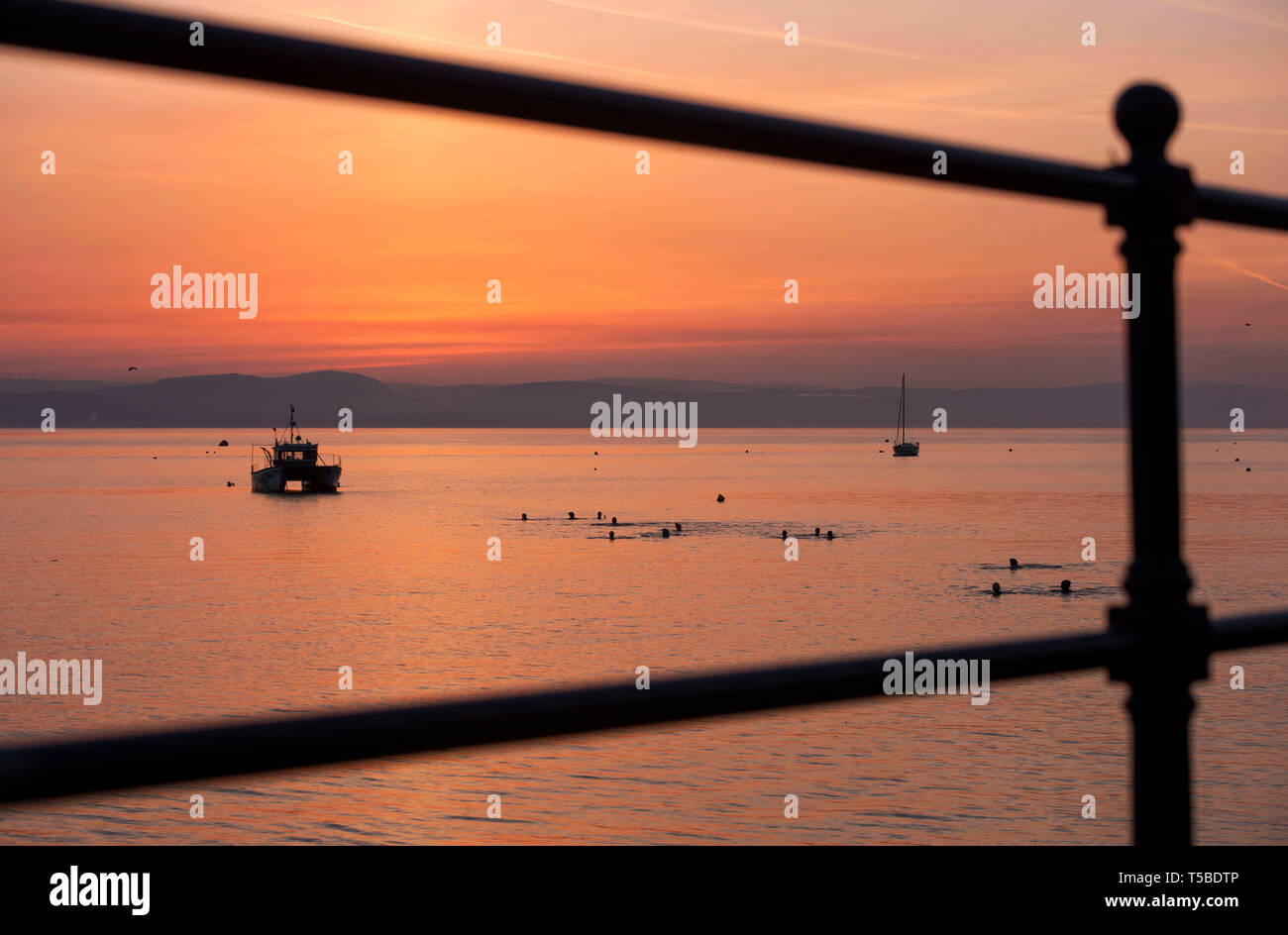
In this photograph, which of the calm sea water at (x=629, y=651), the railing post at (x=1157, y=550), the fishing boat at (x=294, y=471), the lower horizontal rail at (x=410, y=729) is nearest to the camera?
the lower horizontal rail at (x=410, y=729)

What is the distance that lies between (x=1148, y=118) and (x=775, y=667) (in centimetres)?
98

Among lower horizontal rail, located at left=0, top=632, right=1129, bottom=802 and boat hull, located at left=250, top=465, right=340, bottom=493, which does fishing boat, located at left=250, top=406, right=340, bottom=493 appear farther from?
lower horizontal rail, located at left=0, top=632, right=1129, bottom=802

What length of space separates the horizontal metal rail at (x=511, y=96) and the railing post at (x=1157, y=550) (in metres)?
0.08

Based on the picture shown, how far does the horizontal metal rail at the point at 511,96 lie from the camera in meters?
0.98

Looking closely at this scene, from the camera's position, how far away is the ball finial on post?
169 centimetres

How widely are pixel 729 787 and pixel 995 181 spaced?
82.4 feet

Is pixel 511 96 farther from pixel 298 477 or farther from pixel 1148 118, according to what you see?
pixel 298 477

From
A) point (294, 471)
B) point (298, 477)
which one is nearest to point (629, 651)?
point (298, 477)

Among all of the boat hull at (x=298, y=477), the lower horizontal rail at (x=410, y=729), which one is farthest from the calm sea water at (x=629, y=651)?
the boat hull at (x=298, y=477)

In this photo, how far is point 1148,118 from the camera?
5.57 feet

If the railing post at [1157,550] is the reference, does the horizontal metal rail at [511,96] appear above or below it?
above

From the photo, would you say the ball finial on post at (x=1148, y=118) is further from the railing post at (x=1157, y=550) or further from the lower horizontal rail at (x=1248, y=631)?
the lower horizontal rail at (x=1248, y=631)

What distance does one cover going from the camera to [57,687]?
33.3 meters
